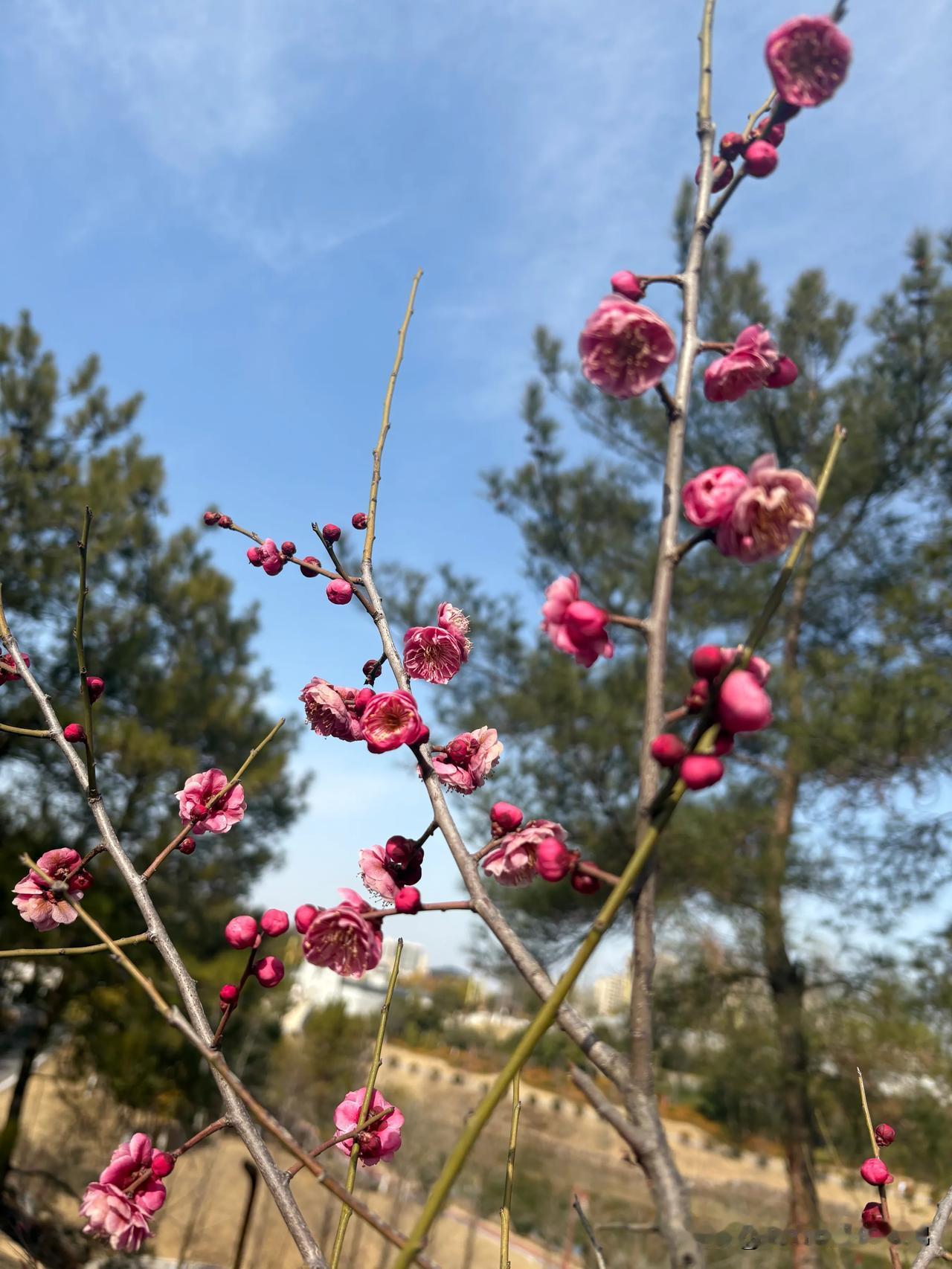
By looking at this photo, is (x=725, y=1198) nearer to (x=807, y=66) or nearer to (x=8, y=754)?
(x=8, y=754)

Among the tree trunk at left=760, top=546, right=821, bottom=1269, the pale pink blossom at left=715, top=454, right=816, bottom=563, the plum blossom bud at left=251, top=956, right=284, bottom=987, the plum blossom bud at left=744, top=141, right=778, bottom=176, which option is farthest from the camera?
the tree trunk at left=760, top=546, right=821, bottom=1269

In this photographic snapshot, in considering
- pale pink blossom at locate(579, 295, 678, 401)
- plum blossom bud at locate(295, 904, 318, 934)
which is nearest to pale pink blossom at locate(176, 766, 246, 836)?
plum blossom bud at locate(295, 904, 318, 934)

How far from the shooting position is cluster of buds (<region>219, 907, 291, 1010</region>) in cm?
81

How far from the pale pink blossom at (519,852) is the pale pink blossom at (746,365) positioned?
1.28ft

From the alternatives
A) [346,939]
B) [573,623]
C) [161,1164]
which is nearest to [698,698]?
[573,623]

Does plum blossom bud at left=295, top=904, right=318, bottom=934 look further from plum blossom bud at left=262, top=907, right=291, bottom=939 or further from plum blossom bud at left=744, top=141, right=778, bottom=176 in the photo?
plum blossom bud at left=744, top=141, right=778, bottom=176

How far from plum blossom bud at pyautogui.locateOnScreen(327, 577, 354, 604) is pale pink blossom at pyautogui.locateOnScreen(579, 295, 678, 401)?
452mm

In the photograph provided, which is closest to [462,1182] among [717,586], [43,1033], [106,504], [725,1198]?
[725,1198]

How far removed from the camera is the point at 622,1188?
11516mm

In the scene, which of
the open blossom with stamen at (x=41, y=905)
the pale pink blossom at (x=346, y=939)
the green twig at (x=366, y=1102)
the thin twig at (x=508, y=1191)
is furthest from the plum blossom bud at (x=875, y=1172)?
the open blossom with stamen at (x=41, y=905)

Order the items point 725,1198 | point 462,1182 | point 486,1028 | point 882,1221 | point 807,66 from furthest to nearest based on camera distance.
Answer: point 486,1028, point 462,1182, point 725,1198, point 882,1221, point 807,66

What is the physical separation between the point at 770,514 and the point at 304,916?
1.49ft

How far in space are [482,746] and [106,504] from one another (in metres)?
8.17

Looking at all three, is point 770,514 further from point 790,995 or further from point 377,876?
point 790,995
